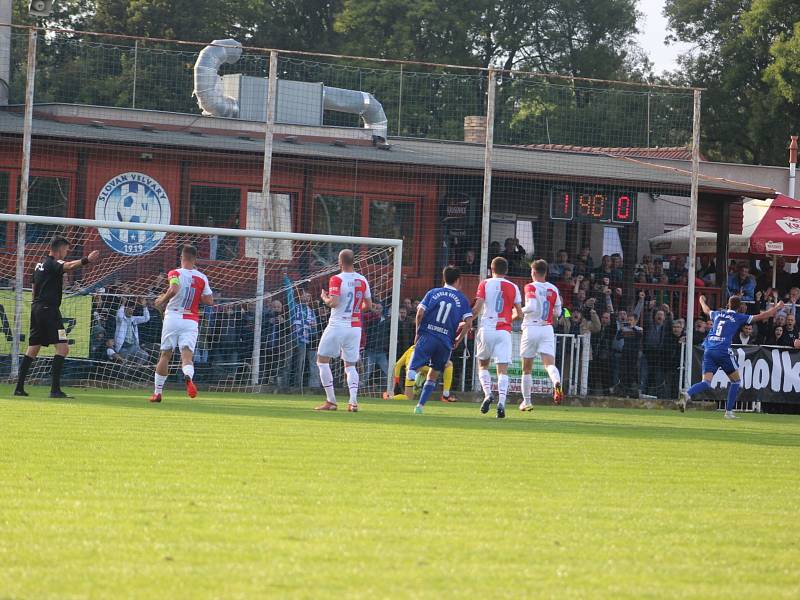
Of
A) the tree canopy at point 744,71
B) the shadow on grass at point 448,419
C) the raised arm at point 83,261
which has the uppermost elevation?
the tree canopy at point 744,71

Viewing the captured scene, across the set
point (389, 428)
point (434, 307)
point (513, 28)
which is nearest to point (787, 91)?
point (513, 28)

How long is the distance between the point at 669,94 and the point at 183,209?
9409mm

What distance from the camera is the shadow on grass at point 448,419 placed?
50.9 ft

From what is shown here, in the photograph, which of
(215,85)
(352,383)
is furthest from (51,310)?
(215,85)

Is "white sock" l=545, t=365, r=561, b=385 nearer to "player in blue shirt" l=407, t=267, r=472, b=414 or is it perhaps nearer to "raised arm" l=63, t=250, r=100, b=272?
"player in blue shirt" l=407, t=267, r=472, b=414

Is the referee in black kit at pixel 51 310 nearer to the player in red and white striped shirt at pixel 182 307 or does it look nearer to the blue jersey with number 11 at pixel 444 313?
the player in red and white striped shirt at pixel 182 307

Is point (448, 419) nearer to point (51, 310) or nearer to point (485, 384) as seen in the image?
point (485, 384)

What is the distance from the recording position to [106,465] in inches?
Answer: 390

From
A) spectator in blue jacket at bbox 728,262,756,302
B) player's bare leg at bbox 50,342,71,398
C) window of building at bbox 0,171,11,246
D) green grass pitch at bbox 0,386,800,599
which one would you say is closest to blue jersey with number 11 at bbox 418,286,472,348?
green grass pitch at bbox 0,386,800,599

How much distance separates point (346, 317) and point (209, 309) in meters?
5.62

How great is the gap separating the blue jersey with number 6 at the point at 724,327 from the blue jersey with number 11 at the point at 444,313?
5291 millimetres

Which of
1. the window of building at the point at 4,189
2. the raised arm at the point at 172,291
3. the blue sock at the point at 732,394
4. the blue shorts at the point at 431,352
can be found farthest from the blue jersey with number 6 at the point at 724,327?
the window of building at the point at 4,189

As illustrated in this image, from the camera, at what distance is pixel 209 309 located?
73.9 feet

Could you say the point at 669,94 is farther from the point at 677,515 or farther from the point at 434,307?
→ the point at 677,515
